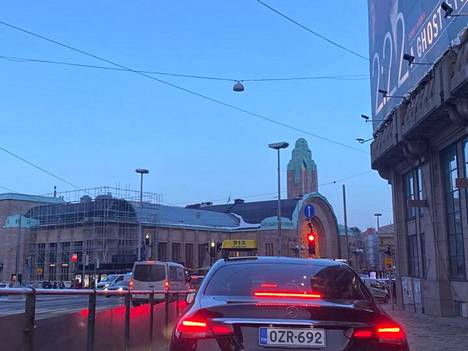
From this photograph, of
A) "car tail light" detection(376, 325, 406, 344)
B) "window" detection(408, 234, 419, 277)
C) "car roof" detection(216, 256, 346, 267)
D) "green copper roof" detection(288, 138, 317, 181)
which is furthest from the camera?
"green copper roof" detection(288, 138, 317, 181)

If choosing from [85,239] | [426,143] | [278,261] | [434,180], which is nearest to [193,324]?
[278,261]

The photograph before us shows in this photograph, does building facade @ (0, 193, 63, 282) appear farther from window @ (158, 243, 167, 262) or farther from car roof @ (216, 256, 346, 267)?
car roof @ (216, 256, 346, 267)

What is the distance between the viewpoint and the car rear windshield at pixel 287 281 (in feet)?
17.8

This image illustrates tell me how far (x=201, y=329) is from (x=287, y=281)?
124 centimetres

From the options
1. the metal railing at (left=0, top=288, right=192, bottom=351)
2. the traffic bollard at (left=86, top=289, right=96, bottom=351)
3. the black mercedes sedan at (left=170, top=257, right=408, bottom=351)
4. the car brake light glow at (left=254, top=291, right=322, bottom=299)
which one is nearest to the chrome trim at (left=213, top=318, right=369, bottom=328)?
the black mercedes sedan at (left=170, top=257, right=408, bottom=351)

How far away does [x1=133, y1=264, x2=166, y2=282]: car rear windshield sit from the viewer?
2811 cm

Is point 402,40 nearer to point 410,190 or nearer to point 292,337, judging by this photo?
point 410,190

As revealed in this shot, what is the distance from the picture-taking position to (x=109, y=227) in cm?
7912

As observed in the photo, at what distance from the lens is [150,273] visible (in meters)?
28.2

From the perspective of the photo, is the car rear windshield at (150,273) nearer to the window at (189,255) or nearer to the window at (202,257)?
the window at (189,255)

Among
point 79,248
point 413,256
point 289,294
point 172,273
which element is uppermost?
point 79,248

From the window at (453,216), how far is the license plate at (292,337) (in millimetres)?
17269

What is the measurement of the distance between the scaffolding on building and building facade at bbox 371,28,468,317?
175ft

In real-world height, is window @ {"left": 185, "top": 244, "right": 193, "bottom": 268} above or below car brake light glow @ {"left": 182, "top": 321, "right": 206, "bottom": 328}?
above
